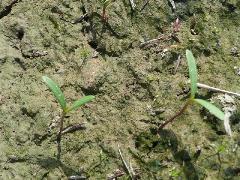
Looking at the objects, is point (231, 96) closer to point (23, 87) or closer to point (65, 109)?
point (65, 109)

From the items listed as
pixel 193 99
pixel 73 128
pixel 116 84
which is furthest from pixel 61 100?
pixel 193 99

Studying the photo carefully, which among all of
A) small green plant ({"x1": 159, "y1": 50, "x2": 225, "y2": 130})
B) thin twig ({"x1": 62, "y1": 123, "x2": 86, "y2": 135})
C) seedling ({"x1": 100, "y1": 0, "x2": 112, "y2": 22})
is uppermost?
seedling ({"x1": 100, "y1": 0, "x2": 112, "y2": 22})

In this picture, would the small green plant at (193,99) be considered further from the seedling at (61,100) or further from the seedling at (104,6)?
the seedling at (104,6)

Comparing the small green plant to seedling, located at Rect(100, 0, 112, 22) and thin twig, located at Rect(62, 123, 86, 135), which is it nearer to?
thin twig, located at Rect(62, 123, 86, 135)

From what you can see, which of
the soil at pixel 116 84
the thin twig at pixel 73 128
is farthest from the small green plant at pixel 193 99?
the thin twig at pixel 73 128

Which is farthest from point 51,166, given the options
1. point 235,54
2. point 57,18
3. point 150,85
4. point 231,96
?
point 235,54

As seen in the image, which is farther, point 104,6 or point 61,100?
point 104,6

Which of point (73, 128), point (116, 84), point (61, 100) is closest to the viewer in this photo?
point (61, 100)

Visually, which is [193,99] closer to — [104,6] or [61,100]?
[61,100]

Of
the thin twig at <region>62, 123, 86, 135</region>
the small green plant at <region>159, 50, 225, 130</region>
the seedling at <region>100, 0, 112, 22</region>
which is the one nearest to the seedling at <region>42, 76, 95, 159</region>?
the thin twig at <region>62, 123, 86, 135</region>
